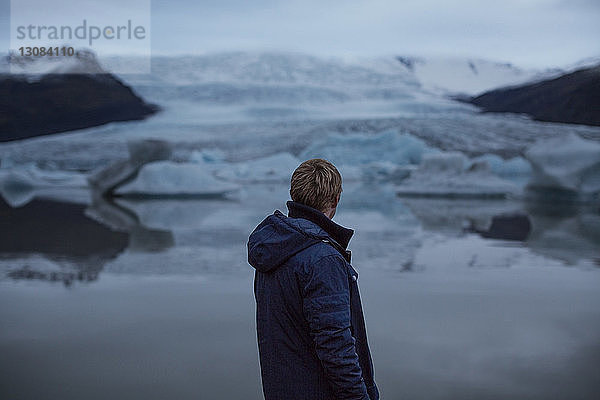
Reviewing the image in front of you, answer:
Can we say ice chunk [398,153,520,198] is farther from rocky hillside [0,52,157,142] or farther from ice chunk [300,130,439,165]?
rocky hillside [0,52,157,142]

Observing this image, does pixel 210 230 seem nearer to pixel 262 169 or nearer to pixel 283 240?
pixel 283 240

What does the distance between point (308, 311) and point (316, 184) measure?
0.24m

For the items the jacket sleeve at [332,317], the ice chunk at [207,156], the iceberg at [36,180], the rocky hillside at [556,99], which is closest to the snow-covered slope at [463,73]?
the rocky hillside at [556,99]

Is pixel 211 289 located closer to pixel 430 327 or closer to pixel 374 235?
pixel 430 327

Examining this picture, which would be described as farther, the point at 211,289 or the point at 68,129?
the point at 68,129

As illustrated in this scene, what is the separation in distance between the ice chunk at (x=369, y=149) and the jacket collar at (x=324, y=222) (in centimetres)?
1173

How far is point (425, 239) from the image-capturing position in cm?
616

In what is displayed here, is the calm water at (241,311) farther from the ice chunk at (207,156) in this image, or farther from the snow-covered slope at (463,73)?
the snow-covered slope at (463,73)

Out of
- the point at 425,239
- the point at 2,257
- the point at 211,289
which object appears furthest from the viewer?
the point at 425,239

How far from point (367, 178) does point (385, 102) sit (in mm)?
2739

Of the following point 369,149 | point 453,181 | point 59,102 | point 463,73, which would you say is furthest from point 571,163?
point 59,102

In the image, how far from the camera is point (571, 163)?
32.8ft

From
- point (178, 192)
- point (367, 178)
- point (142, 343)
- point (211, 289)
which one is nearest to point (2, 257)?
point (211, 289)

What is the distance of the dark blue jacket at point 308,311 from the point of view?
116 centimetres
